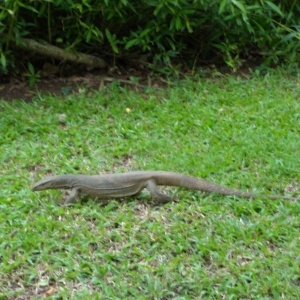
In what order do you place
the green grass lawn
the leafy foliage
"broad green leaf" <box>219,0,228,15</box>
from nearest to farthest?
the green grass lawn
"broad green leaf" <box>219,0,228,15</box>
the leafy foliage

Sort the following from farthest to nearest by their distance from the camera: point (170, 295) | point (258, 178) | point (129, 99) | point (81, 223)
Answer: point (129, 99) < point (258, 178) < point (81, 223) < point (170, 295)

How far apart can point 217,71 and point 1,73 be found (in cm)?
255

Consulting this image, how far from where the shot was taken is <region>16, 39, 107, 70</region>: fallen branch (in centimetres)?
801

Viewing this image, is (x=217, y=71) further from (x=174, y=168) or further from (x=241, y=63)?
(x=174, y=168)

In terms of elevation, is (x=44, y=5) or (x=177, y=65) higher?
(x=44, y=5)

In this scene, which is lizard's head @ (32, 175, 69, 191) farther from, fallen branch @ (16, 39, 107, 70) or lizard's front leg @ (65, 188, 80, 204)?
fallen branch @ (16, 39, 107, 70)

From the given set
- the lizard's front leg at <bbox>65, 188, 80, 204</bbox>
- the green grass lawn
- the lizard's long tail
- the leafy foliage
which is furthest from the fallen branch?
the lizard's long tail

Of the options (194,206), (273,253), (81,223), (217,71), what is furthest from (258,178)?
(217,71)

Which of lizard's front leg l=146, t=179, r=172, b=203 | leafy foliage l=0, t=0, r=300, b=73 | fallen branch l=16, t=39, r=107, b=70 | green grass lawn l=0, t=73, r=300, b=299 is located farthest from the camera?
fallen branch l=16, t=39, r=107, b=70

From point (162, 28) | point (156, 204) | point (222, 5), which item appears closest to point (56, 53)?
point (162, 28)

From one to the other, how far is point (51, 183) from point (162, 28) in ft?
10.4

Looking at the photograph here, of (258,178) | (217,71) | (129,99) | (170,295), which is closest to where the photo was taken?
(170,295)

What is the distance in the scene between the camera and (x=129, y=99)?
7684mm

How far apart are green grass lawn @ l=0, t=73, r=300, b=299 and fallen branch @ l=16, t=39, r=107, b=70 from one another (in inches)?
25.7
